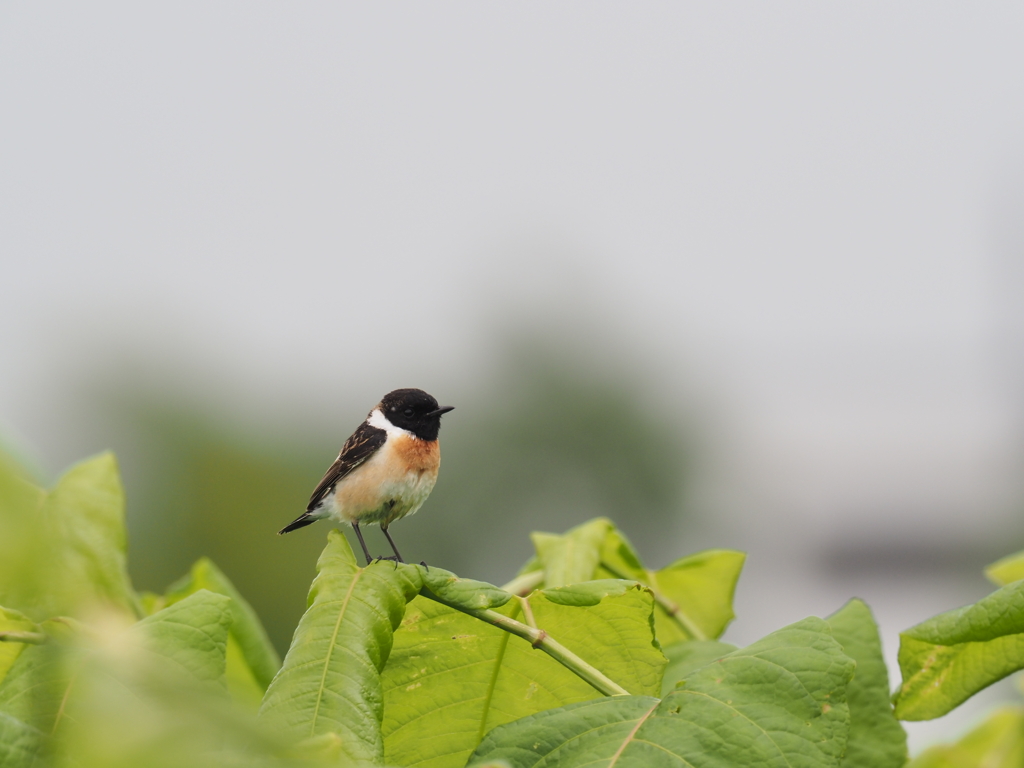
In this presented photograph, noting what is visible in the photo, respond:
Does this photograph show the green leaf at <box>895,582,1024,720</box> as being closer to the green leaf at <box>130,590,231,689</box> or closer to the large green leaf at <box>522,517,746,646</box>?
the large green leaf at <box>522,517,746,646</box>

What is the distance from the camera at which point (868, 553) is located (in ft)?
210

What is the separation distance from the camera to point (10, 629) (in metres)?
1.50

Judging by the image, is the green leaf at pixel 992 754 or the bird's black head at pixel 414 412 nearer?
the green leaf at pixel 992 754

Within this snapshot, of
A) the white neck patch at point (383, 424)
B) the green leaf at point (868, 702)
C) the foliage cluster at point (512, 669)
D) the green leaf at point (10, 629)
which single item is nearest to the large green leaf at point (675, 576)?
the foliage cluster at point (512, 669)

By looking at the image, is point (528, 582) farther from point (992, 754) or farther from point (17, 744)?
point (17, 744)

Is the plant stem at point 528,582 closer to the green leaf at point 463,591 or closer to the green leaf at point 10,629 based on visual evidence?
the green leaf at point 463,591

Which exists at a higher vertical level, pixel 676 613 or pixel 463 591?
pixel 463 591

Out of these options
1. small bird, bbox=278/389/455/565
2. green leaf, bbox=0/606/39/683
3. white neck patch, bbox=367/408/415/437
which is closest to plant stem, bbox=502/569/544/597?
green leaf, bbox=0/606/39/683

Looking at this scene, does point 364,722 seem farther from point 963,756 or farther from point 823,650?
point 963,756

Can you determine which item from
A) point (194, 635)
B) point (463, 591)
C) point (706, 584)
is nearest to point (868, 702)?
point (706, 584)

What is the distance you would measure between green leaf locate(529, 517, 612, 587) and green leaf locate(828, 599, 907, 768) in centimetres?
54

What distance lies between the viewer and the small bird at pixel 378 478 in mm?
3545

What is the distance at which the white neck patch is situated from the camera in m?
3.79

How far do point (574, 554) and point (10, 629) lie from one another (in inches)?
45.3
